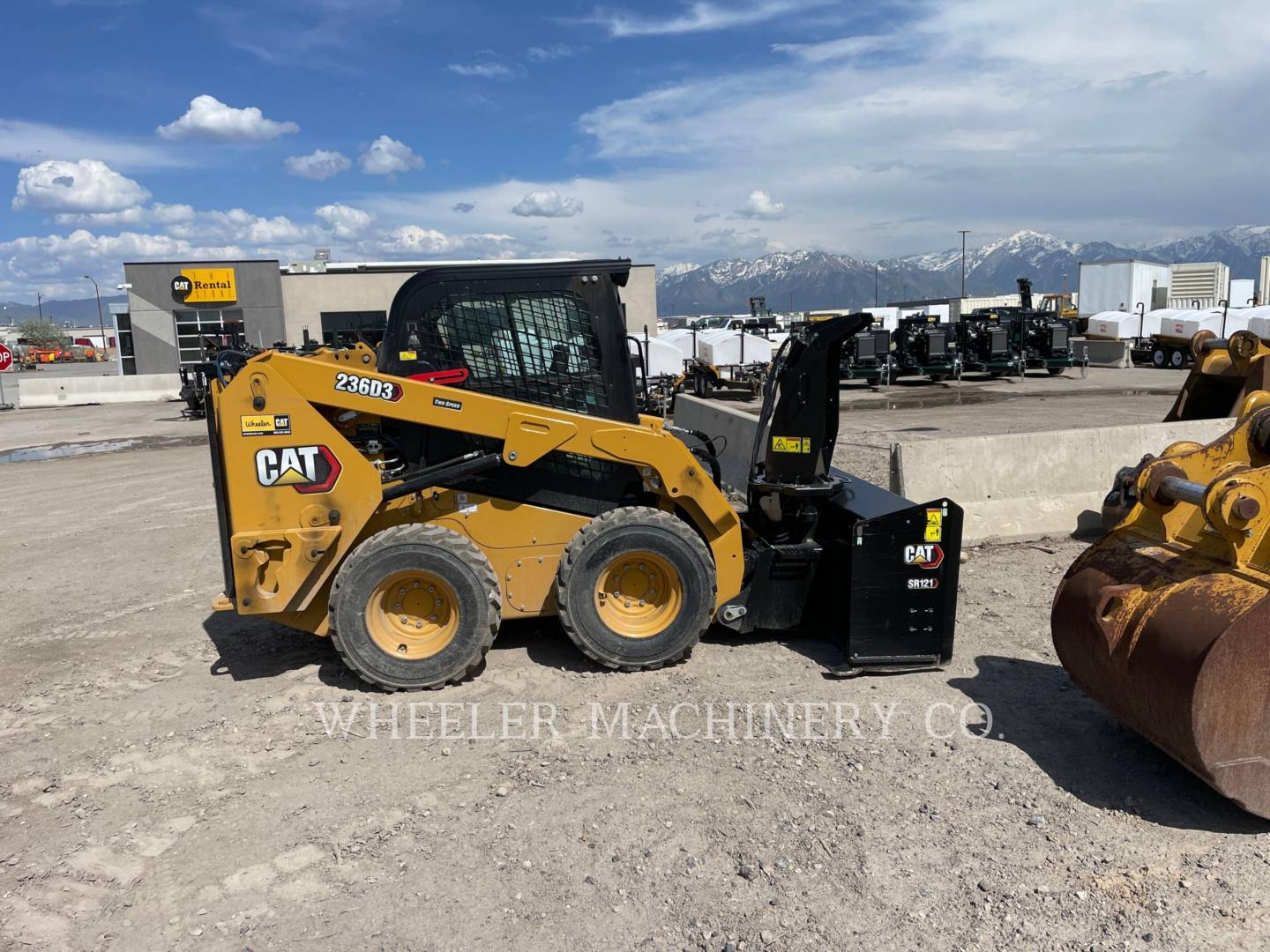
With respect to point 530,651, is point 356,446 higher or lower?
higher

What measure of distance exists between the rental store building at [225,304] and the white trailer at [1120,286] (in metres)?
33.3

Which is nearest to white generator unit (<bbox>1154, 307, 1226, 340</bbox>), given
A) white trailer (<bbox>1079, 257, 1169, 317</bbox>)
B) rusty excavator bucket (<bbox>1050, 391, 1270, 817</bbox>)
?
white trailer (<bbox>1079, 257, 1169, 317</bbox>)

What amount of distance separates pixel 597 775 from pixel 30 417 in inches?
1025

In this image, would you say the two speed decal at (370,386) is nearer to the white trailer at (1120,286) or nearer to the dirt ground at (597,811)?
the dirt ground at (597,811)

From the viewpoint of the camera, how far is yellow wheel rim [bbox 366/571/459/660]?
16.6ft

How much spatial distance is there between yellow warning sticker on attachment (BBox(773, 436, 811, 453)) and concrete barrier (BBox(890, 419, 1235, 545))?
2445 millimetres

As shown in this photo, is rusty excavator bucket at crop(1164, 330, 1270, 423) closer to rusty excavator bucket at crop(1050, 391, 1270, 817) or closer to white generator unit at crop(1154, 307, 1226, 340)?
rusty excavator bucket at crop(1050, 391, 1270, 817)

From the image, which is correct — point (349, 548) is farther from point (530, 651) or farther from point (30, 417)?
point (30, 417)

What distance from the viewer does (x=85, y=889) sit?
3406 mm

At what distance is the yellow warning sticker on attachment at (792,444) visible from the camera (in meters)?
5.65

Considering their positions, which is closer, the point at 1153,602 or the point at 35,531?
the point at 1153,602

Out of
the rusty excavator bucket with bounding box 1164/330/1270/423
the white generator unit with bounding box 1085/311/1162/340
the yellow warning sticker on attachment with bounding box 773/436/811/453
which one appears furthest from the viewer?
the white generator unit with bounding box 1085/311/1162/340

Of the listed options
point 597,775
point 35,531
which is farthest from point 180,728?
point 35,531

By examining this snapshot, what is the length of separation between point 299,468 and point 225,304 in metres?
36.5
